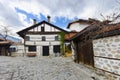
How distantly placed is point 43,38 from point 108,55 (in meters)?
21.6

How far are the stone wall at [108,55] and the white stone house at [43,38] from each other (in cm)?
1936

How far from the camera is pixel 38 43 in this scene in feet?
90.8

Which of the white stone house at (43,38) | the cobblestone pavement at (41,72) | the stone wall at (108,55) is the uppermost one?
the white stone house at (43,38)

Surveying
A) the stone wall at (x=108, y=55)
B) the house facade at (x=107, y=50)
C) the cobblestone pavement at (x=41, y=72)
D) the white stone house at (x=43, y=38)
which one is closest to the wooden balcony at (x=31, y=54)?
the white stone house at (x=43, y=38)

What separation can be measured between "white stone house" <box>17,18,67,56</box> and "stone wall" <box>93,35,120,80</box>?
19.4 meters

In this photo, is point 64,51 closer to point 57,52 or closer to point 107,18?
point 57,52

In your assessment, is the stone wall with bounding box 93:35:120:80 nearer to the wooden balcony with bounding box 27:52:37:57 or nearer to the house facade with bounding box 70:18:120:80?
the house facade with bounding box 70:18:120:80

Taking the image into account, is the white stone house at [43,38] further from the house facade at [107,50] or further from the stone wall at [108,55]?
the stone wall at [108,55]

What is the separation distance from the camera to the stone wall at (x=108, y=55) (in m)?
6.23

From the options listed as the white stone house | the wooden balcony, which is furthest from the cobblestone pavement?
the white stone house

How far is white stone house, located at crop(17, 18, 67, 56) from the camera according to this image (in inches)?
1083

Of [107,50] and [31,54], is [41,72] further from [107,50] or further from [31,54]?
[31,54]

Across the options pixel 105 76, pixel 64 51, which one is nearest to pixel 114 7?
pixel 105 76

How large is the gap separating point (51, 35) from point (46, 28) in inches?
62.0
